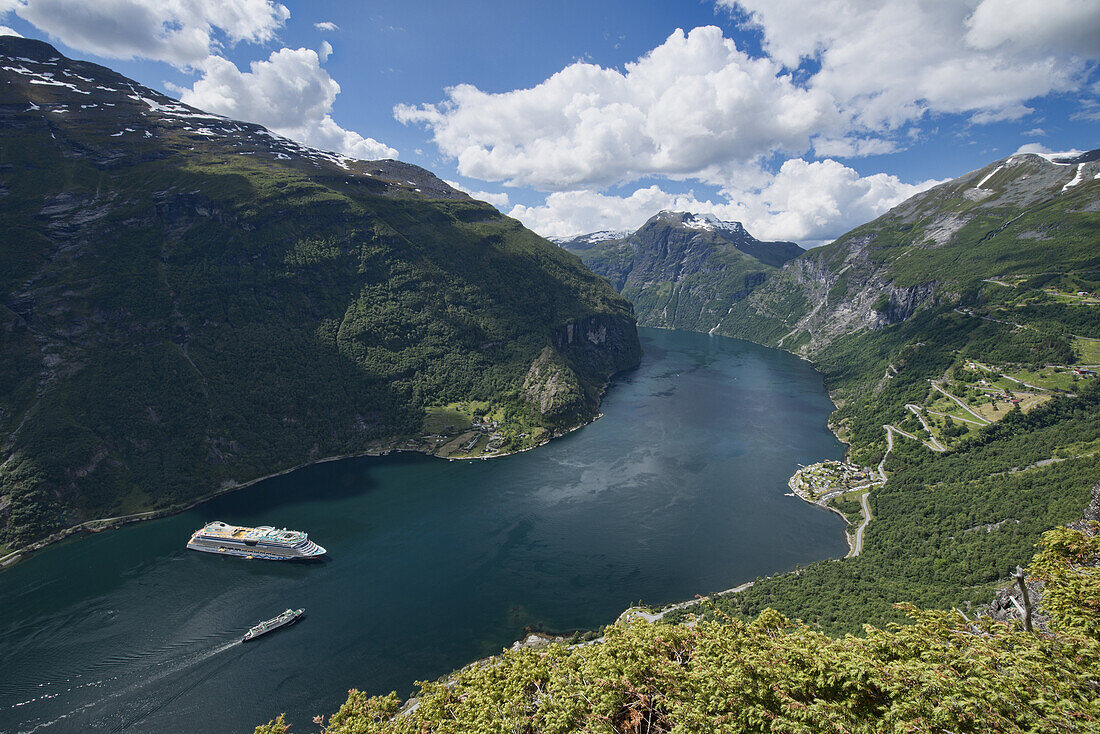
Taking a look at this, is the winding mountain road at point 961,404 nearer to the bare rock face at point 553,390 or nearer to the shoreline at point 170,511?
the bare rock face at point 553,390

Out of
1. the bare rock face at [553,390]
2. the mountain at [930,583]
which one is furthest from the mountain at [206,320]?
the mountain at [930,583]

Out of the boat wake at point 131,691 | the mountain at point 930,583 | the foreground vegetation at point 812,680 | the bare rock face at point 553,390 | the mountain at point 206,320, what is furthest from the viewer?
the bare rock face at point 553,390

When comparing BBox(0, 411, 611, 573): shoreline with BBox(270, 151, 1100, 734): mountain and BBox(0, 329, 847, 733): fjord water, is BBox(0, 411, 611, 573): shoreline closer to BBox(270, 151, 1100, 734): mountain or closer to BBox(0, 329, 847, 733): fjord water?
BBox(0, 329, 847, 733): fjord water

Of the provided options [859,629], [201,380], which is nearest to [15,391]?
[201,380]

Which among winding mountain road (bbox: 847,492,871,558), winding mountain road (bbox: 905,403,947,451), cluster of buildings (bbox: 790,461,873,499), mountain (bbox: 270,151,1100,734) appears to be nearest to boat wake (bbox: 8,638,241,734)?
mountain (bbox: 270,151,1100,734)

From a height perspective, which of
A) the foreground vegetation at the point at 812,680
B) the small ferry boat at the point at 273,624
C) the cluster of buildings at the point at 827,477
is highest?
the foreground vegetation at the point at 812,680

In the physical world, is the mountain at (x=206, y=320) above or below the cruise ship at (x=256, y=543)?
above

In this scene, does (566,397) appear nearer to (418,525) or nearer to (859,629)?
(418,525)

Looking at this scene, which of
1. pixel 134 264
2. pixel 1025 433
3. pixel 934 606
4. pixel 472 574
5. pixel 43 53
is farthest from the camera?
pixel 43 53
